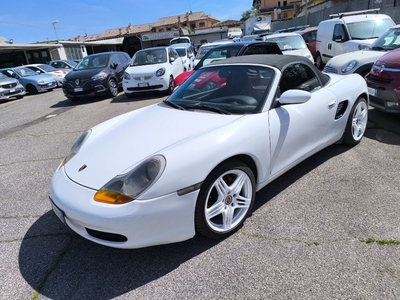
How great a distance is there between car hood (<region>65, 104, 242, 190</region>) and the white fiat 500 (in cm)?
619

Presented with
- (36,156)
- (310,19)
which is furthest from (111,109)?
(310,19)

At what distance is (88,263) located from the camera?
90.0 inches

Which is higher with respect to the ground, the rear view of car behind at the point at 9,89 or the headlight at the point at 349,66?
the headlight at the point at 349,66

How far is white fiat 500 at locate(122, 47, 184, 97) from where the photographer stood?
896 cm

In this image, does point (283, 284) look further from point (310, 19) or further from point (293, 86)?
point (310, 19)

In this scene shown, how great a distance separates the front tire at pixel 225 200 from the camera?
220cm

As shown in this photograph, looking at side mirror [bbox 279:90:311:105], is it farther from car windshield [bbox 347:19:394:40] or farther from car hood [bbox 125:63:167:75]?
car windshield [bbox 347:19:394:40]

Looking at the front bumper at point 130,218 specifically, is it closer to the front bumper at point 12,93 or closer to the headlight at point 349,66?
the headlight at point 349,66

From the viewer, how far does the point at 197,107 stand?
2949 mm

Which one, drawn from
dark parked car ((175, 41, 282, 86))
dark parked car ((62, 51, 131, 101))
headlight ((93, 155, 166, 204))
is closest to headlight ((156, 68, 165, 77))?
dark parked car ((175, 41, 282, 86))

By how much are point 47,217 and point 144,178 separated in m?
1.63

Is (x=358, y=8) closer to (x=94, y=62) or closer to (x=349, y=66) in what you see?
(x=349, y=66)

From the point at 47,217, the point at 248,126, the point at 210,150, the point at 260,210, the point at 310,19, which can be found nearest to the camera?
the point at 210,150

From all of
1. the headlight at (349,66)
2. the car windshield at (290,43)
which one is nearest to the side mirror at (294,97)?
the headlight at (349,66)
